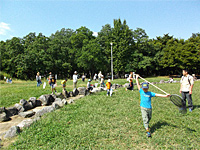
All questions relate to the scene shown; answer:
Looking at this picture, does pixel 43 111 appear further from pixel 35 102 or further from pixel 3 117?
pixel 35 102

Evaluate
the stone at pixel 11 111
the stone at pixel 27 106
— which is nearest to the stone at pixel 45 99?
the stone at pixel 27 106

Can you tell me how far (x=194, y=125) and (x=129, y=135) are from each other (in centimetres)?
278

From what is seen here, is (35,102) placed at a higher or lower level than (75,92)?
lower

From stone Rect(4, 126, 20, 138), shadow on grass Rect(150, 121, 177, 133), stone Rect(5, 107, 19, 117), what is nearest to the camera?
stone Rect(4, 126, 20, 138)

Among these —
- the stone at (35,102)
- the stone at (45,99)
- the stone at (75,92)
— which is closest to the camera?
the stone at (35,102)

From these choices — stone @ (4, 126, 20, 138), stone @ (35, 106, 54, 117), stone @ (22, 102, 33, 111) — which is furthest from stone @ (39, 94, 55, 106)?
stone @ (4, 126, 20, 138)

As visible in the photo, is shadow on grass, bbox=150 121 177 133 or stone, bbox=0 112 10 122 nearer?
shadow on grass, bbox=150 121 177 133

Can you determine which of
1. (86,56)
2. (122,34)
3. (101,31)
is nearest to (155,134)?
(86,56)

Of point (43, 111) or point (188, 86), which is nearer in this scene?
point (188, 86)

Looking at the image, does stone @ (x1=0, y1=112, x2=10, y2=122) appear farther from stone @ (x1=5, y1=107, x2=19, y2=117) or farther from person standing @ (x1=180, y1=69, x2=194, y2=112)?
person standing @ (x1=180, y1=69, x2=194, y2=112)

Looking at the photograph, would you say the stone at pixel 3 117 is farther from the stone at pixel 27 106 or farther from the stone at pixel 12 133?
the stone at pixel 12 133

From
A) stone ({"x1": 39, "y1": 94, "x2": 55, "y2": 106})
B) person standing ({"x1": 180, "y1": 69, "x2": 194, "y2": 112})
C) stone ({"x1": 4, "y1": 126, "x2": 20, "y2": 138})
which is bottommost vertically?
stone ({"x1": 4, "y1": 126, "x2": 20, "y2": 138})

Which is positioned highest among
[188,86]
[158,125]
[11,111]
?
[188,86]

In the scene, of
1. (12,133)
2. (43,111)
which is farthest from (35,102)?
(12,133)
